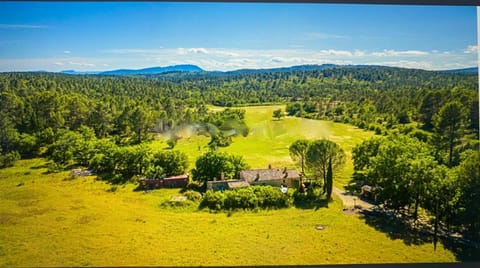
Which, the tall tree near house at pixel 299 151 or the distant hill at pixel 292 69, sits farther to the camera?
the tall tree near house at pixel 299 151

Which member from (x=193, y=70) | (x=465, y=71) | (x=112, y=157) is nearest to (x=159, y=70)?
(x=193, y=70)

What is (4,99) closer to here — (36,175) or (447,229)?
(36,175)

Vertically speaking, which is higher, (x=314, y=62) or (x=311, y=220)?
(x=314, y=62)

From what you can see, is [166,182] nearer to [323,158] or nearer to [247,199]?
[247,199]

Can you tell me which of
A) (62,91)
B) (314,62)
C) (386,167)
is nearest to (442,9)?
(314,62)

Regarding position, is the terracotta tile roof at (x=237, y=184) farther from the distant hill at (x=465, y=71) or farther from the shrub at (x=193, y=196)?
the distant hill at (x=465, y=71)

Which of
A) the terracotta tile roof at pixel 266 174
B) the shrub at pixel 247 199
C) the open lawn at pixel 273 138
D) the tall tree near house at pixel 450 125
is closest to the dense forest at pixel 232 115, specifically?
the tall tree near house at pixel 450 125
